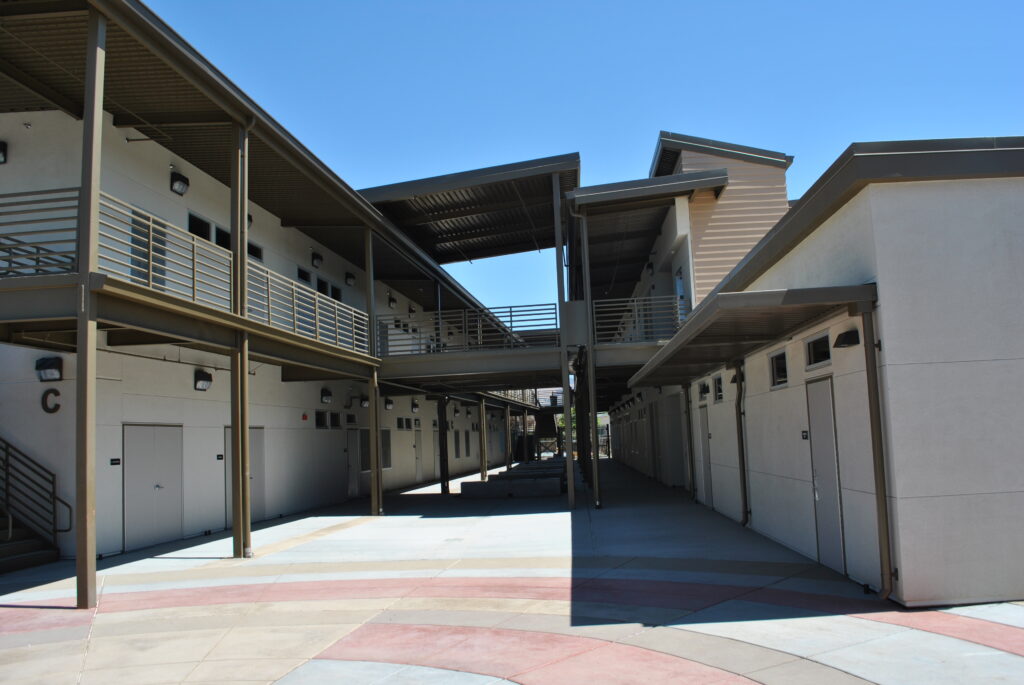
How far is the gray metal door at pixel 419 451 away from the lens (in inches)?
1114

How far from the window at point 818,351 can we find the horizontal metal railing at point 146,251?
8009 mm

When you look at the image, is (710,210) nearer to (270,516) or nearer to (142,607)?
(270,516)

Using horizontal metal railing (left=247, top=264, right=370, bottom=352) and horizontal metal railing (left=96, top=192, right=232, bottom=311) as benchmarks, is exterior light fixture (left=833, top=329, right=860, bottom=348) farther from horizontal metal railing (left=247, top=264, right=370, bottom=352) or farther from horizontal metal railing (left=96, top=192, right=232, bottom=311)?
horizontal metal railing (left=247, top=264, right=370, bottom=352)

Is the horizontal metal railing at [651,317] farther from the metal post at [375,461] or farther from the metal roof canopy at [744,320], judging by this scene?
the metal post at [375,461]

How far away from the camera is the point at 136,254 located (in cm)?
1264

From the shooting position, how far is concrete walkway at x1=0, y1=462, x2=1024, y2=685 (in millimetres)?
5367

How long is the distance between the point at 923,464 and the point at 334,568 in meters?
7.41

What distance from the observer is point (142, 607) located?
8078mm

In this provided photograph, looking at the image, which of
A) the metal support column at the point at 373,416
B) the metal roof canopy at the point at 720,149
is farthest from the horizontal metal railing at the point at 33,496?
the metal roof canopy at the point at 720,149

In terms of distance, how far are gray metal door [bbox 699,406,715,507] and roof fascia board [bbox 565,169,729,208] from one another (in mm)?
5119

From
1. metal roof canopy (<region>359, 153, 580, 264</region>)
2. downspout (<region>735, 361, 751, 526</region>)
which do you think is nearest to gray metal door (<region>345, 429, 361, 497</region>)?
metal roof canopy (<region>359, 153, 580, 264</region>)

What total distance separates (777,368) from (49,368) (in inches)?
434

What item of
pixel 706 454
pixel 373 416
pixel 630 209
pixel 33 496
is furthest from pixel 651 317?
pixel 33 496

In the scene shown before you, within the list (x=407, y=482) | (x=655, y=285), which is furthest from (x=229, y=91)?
(x=407, y=482)
